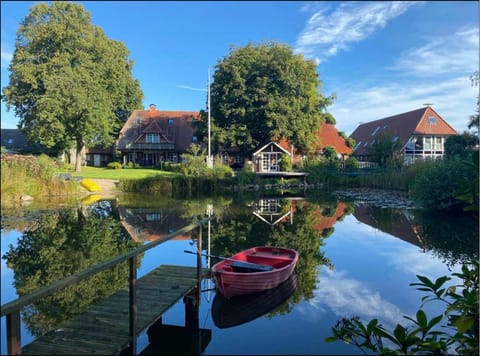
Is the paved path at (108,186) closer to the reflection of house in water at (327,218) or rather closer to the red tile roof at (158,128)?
the reflection of house in water at (327,218)

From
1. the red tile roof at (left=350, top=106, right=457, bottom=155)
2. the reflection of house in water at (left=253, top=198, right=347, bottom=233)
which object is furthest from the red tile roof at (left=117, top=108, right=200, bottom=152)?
the reflection of house in water at (left=253, top=198, right=347, bottom=233)

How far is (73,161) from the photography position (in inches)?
1815

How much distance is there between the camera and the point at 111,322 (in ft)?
15.8

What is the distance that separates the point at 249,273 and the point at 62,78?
3272cm

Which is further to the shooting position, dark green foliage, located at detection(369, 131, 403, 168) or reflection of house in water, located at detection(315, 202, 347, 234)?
dark green foliage, located at detection(369, 131, 403, 168)

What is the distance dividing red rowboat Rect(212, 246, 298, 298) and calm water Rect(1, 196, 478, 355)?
322 millimetres

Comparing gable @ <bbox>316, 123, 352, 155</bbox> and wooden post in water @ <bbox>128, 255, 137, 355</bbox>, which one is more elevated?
gable @ <bbox>316, 123, 352, 155</bbox>

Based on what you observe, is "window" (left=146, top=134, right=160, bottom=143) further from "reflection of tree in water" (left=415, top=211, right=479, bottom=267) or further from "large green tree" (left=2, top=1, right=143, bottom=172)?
"reflection of tree in water" (left=415, top=211, right=479, bottom=267)

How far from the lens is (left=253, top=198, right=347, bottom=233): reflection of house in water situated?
15297mm

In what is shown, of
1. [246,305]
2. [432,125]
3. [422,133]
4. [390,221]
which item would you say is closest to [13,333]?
[246,305]

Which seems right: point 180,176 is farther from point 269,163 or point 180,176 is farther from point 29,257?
point 29,257

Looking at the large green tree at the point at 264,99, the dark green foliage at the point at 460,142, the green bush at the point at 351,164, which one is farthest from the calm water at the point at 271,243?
the green bush at the point at 351,164

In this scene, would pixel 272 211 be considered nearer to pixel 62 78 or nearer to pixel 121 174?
pixel 121 174

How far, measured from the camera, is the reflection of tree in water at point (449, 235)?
1001 centimetres
